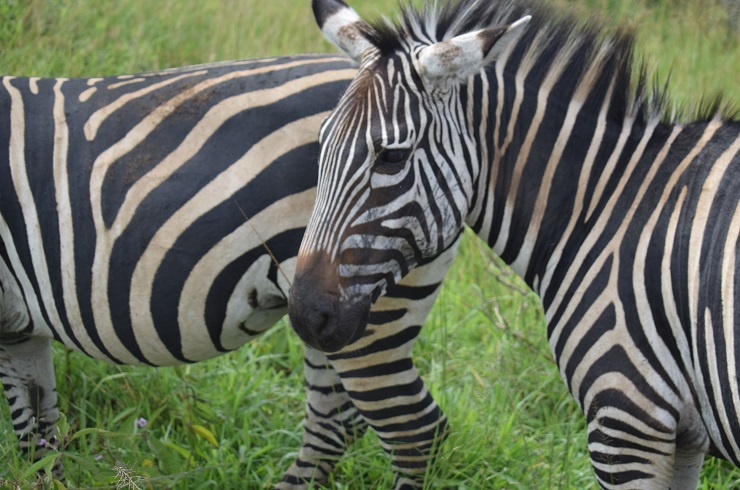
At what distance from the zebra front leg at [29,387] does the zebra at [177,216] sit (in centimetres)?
34

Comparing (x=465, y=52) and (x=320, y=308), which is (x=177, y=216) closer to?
(x=320, y=308)

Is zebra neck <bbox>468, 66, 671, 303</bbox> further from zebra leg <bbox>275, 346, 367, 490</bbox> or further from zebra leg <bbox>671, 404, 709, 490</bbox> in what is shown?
zebra leg <bbox>275, 346, 367, 490</bbox>

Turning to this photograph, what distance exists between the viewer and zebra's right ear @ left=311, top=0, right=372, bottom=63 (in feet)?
10.00

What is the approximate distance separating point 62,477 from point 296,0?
278 inches

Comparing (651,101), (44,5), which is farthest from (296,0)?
(651,101)

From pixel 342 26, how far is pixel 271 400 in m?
2.44

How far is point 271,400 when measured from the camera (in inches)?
187

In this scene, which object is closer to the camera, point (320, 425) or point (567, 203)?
point (567, 203)

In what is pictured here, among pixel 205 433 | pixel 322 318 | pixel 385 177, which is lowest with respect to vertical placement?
pixel 205 433

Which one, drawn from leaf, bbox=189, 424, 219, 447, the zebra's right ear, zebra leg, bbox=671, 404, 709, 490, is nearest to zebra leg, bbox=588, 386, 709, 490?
zebra leg, bbox=671, 404, 709, 490

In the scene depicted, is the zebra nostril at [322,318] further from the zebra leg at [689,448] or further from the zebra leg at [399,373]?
the zebra leg at [689,448]

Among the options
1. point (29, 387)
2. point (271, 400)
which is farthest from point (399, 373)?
point (29, 387)

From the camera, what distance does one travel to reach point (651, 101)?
115 inches

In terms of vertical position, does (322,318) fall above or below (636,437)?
above
